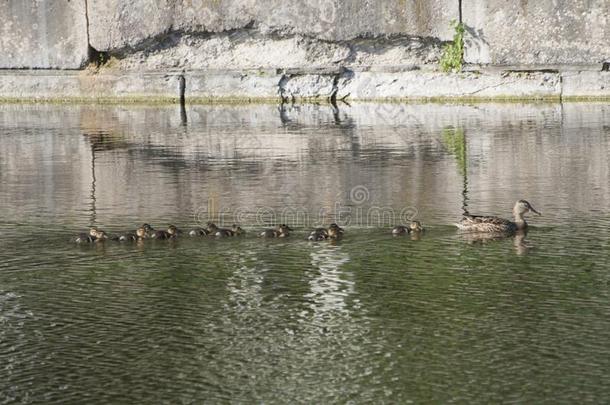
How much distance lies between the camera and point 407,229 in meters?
11.7

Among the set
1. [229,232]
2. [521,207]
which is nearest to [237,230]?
[229,232]

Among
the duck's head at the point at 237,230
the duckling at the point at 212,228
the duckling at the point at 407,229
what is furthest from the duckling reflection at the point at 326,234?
the duckling at the point at 212,228

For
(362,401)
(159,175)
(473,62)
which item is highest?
(473,62)

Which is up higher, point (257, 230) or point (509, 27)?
point (509, 27)

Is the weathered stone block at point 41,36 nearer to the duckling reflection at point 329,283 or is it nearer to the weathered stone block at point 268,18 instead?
the weathered stone block at point 268,18

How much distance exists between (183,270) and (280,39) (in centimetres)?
1325

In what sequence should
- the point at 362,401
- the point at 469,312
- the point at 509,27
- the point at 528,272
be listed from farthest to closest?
the point at 509,27
the point at 528,272
the point at 469,312
the point at 362,401

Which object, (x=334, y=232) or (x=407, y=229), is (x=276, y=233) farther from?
(x=407, y=229)

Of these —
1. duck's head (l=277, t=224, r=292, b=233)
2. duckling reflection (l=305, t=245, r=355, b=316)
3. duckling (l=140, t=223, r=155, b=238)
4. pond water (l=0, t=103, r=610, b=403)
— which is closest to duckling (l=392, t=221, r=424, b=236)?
pond water (l=0, t=103, r=610, b=403)

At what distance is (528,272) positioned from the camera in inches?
404

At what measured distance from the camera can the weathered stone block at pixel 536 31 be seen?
2195 centimetres

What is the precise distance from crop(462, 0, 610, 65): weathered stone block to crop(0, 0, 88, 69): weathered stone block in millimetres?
7029

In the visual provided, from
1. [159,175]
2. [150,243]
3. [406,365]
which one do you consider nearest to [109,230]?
[150,243]

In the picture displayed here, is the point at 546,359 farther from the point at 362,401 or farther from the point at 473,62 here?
the point at 473,62
